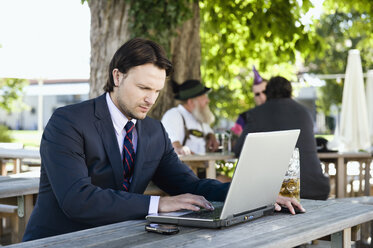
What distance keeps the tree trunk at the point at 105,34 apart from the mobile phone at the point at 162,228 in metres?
4.24

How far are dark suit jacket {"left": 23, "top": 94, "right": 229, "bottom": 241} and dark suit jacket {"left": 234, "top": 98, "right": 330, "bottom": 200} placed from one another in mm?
1973

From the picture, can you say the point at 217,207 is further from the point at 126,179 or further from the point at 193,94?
Answer: the point at 193,94

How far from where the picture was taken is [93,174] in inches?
95.4

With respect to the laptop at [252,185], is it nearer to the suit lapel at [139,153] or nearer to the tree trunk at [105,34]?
the suit lapel at [139,153]

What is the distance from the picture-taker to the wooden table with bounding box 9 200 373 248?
176cm

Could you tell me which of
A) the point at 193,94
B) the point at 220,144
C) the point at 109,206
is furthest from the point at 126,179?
the point at 220,144

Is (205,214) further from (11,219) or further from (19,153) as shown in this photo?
(19,153)

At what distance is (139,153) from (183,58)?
3991mm

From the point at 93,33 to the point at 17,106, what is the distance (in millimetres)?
14345

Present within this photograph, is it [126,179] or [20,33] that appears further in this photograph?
[20,33]

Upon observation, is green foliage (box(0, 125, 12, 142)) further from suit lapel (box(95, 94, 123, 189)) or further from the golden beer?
the golden beer

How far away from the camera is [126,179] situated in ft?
8.43

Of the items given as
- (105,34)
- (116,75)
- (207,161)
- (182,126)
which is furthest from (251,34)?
(116,75)

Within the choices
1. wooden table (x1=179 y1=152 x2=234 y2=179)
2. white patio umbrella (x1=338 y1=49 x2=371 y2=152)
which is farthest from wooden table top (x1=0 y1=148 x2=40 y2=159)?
white patio umbrella (x1=338 y1=49 x2=371 y2=152)
